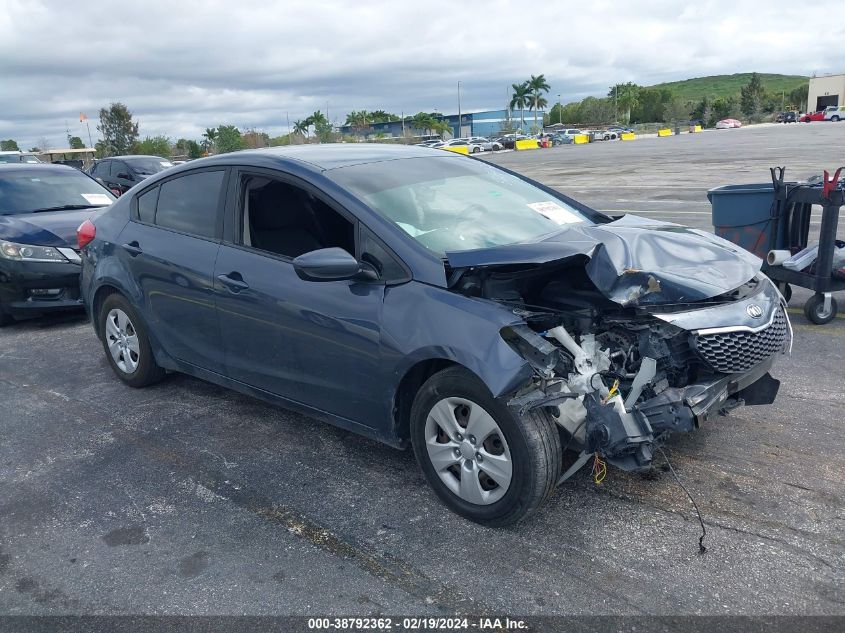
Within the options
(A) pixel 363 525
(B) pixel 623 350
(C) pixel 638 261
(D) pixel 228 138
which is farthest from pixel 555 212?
(D) pixel 228 138

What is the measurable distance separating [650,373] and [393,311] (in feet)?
3.93

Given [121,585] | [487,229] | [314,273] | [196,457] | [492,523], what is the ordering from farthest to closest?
1. [196,457]
2. [487,229]
3. [314,273]
4. [492,523]
5. [121,585]

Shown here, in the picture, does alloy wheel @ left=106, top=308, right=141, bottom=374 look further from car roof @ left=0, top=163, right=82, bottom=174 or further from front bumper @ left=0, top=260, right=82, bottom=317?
car roof @ left=0, top=163, right=82, bottom=174

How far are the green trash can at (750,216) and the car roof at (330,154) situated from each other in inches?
139

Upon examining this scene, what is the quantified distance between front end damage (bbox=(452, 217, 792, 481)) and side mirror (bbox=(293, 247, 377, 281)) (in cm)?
50

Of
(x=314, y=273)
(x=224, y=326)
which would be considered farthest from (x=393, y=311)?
(x=224, y=326)

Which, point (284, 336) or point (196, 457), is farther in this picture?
point (196, 457)

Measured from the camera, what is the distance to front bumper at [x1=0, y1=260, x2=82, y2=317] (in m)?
7.26

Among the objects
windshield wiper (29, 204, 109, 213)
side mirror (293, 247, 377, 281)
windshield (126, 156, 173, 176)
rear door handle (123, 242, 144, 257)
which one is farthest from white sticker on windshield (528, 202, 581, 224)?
windshield (126, 156, 173, 176)

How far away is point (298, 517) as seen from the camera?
3.53 meters

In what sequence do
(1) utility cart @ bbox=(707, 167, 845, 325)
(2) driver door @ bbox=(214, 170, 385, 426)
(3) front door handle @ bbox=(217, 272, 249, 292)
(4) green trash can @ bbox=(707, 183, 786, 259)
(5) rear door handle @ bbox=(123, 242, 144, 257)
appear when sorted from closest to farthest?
(2) driver door @ bbox=(214, 170, 385, 426)
(3) front door handle @ bbox=(217, 272, 249, 292)
(5) rear door handle @ bbox=(123, 242, 144, 257)
(1) utility cart @ bbox=(707, 167, 845, 325)
(4) green trash can @ bbox=(707, 183, 786, 259)

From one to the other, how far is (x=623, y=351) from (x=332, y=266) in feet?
4.63

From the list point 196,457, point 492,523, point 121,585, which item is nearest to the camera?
point 121,585

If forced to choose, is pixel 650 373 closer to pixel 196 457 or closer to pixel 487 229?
pixel 487 229
